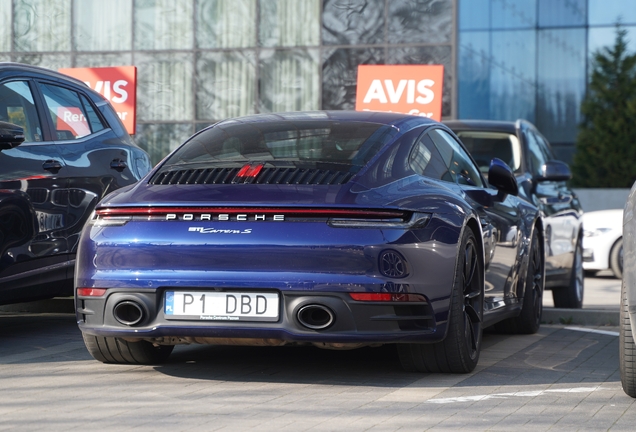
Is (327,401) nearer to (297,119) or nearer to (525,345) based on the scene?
(297,119)

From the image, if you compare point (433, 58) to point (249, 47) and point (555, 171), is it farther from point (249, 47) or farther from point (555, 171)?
point (555, 171)

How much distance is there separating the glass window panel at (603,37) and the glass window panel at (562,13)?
0.42m

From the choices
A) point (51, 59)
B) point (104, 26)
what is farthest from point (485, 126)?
point (51, 59)

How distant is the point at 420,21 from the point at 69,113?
1809 centimetres

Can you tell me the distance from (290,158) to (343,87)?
Answer: 19.9 meters

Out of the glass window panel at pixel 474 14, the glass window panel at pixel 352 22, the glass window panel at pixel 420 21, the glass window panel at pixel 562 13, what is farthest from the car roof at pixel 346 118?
the glass window panel at pixel 562 13

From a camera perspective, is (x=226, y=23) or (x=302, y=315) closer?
(x=302, y=315)

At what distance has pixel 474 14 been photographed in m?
27.3

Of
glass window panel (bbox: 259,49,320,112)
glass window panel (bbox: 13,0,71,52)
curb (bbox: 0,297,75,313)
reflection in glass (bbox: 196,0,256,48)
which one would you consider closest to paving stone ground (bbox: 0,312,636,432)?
curb (bbox: 0,297,75,313)

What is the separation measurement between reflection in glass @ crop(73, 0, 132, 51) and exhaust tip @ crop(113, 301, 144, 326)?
22.3 m

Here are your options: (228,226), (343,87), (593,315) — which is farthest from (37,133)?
(343,87)

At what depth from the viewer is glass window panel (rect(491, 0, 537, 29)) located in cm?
2916

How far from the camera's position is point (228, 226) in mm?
5004

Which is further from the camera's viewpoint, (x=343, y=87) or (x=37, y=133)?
(x=343, y=87)
